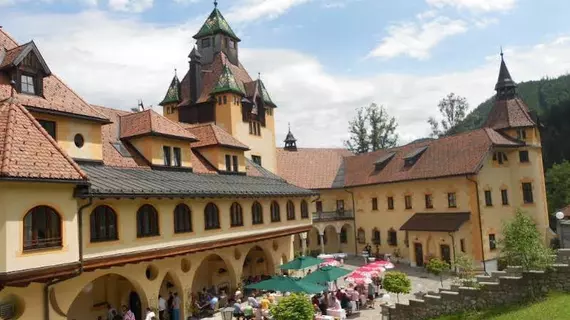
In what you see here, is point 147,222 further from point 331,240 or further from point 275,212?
point 331,240

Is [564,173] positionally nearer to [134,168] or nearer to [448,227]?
[448,227]

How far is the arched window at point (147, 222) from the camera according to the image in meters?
18.5

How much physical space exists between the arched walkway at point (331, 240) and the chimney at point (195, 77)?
1790cm

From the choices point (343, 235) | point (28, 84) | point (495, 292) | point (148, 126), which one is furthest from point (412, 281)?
point (28, 84)

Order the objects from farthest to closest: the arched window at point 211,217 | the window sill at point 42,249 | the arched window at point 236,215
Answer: the arched window at point 236,215 < the arched window at point 211,217 < the window sill at point 42,249

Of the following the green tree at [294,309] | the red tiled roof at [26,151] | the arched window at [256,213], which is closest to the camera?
the red tiled roof at [26,151]

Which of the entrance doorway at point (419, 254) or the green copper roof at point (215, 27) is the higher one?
the green copper roof at point (215, 27)

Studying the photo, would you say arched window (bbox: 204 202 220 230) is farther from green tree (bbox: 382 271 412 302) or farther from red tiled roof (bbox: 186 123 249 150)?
green tree (bbox: 382 271 412 302)

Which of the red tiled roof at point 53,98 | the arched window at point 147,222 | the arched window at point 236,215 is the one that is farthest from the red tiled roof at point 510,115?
the red tiled roof at point 53,98

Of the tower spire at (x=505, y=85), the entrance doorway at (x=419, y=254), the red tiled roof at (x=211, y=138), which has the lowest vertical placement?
the entrance doorway at (x=419, y=254)

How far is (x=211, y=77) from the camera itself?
3744 cm

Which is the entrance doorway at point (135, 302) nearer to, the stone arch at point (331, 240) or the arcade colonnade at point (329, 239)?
the arcade colonnade at point (329, 239)

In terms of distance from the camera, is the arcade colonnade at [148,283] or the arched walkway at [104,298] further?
the arched walkway at [104,298]

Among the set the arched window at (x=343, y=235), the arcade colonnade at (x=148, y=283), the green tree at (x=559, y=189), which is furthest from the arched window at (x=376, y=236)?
the green tree at (x=559, y=189)
